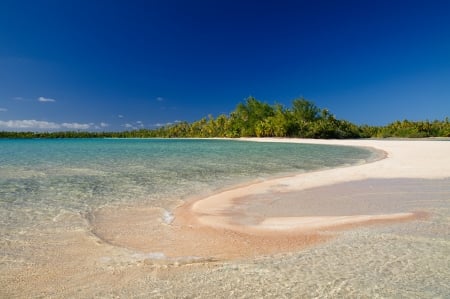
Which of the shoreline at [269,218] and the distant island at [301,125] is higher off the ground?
the distant island at [301,125]

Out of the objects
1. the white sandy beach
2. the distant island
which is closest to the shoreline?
the white sandy beach

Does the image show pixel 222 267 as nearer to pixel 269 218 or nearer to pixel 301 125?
pixel 269 218

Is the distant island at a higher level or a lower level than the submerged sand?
higher

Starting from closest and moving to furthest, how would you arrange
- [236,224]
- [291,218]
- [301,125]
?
1. [236,224]
2. [291,218]
3. [301,125]

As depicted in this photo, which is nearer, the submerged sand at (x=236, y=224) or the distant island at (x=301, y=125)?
the submerged sand at (x=236, y=224)

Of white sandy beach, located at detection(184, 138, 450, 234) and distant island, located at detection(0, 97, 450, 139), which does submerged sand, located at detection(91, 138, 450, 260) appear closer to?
white sandy beach, located at detection(184, 138, 450, 234)

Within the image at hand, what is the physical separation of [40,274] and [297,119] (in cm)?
6764

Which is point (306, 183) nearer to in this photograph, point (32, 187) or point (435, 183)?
point (435, 183)

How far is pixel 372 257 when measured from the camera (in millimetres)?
3707

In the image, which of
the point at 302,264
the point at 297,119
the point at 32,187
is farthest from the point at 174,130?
the point at 302,264

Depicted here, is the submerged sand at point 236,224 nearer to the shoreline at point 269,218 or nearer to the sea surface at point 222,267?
the shoreline at point 269,218

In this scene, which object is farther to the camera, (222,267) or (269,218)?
(269,218)

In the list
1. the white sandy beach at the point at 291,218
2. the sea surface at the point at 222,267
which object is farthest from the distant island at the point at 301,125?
the sea surface at the point at 222,267

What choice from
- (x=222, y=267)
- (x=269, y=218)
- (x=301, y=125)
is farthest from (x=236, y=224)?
(x=301, y=125)
